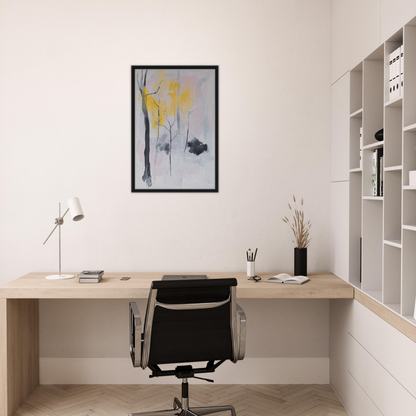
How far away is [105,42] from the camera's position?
3.24m

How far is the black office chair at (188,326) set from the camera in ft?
7.01

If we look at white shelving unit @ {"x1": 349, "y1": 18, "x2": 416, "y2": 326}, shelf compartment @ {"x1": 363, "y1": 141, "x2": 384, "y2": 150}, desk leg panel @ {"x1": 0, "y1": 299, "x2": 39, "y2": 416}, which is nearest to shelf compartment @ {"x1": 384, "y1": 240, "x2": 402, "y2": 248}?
white shelving unit @ {"x1": 349, "y1": 18, "x2": 416, "y2": 326}

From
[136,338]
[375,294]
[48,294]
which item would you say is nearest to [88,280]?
[48,294]

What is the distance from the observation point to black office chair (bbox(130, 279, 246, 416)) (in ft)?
7.01

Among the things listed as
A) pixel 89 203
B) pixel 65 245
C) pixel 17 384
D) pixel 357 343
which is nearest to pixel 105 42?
pixel 89 203

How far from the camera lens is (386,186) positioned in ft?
7.32

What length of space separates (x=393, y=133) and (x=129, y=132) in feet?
6.13

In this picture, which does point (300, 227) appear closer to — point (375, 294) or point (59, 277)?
point (375, 294)

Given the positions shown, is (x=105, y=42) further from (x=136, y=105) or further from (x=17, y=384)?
(x=17, y=384)

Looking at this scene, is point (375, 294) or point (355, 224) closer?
point (375, 294)

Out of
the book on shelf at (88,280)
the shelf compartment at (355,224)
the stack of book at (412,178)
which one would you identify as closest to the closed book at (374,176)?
the shelf compartment at (355,224)

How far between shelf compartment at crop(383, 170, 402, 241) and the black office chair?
0.86 m

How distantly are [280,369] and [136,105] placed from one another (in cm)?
227

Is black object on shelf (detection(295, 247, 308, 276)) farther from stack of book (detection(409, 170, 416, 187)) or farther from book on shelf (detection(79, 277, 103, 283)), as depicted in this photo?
book on shelf (detection(79, 277, 103, 283))
